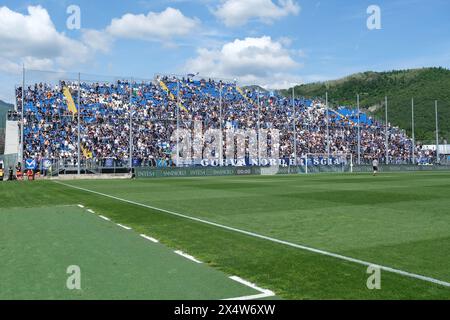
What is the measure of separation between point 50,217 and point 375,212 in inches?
394

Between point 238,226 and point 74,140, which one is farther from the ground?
point 74,140

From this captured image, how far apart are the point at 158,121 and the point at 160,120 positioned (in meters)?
0.25

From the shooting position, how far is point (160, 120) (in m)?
51.1

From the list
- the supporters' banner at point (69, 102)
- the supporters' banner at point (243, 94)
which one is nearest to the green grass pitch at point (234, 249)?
the supporters' banner at point (69, 102)

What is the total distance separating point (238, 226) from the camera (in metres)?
11.5

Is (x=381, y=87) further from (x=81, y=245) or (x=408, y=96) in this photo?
(x=81, y=245)

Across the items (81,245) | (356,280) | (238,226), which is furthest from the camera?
(238,226)

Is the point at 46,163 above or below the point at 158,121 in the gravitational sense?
below

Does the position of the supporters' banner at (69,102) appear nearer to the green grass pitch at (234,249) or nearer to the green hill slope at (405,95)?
the green grass pitch at (234,249)

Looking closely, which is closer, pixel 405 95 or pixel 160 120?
pixel 160 120

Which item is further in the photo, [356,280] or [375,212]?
[375,212]

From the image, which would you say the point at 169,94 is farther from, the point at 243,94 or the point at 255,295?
the point at 255,295

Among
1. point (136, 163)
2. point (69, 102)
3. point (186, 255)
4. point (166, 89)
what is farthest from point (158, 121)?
point (186, 255)

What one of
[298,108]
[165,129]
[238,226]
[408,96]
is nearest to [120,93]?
[165,129]
